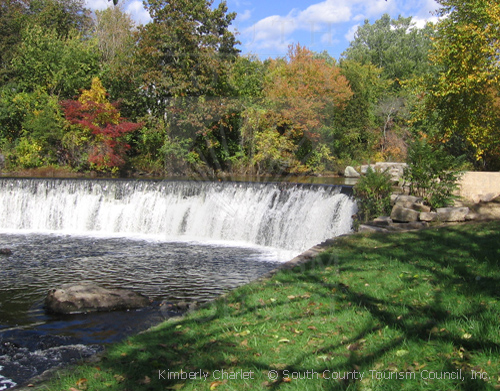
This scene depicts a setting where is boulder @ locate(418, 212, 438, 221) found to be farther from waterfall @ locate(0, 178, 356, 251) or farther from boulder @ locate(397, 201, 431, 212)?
waterfall @ locate(0, 178, 356, 251)

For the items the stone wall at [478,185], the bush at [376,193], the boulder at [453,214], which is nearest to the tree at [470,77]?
the stone wall at [478,185]

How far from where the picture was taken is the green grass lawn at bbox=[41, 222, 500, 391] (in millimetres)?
3166

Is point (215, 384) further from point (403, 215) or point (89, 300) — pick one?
point (403, 215)

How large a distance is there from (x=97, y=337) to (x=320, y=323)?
3.11 m

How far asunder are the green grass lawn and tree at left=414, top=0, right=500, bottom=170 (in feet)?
Result: 28.5

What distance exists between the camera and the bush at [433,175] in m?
9.74

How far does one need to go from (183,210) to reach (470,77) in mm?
8671

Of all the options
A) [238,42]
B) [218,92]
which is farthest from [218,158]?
[238,42]

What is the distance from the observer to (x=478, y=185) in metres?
10.5

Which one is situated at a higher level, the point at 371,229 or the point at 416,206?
the point at 416,206

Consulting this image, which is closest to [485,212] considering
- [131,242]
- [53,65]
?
[131,242]

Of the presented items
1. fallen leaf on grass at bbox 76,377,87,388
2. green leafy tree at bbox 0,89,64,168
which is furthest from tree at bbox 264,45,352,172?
fallen leaf on grass at bbox 76,377,87,388

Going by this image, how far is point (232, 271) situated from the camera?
366 inches

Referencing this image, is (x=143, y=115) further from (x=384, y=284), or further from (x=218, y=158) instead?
(x=384, y=284)
